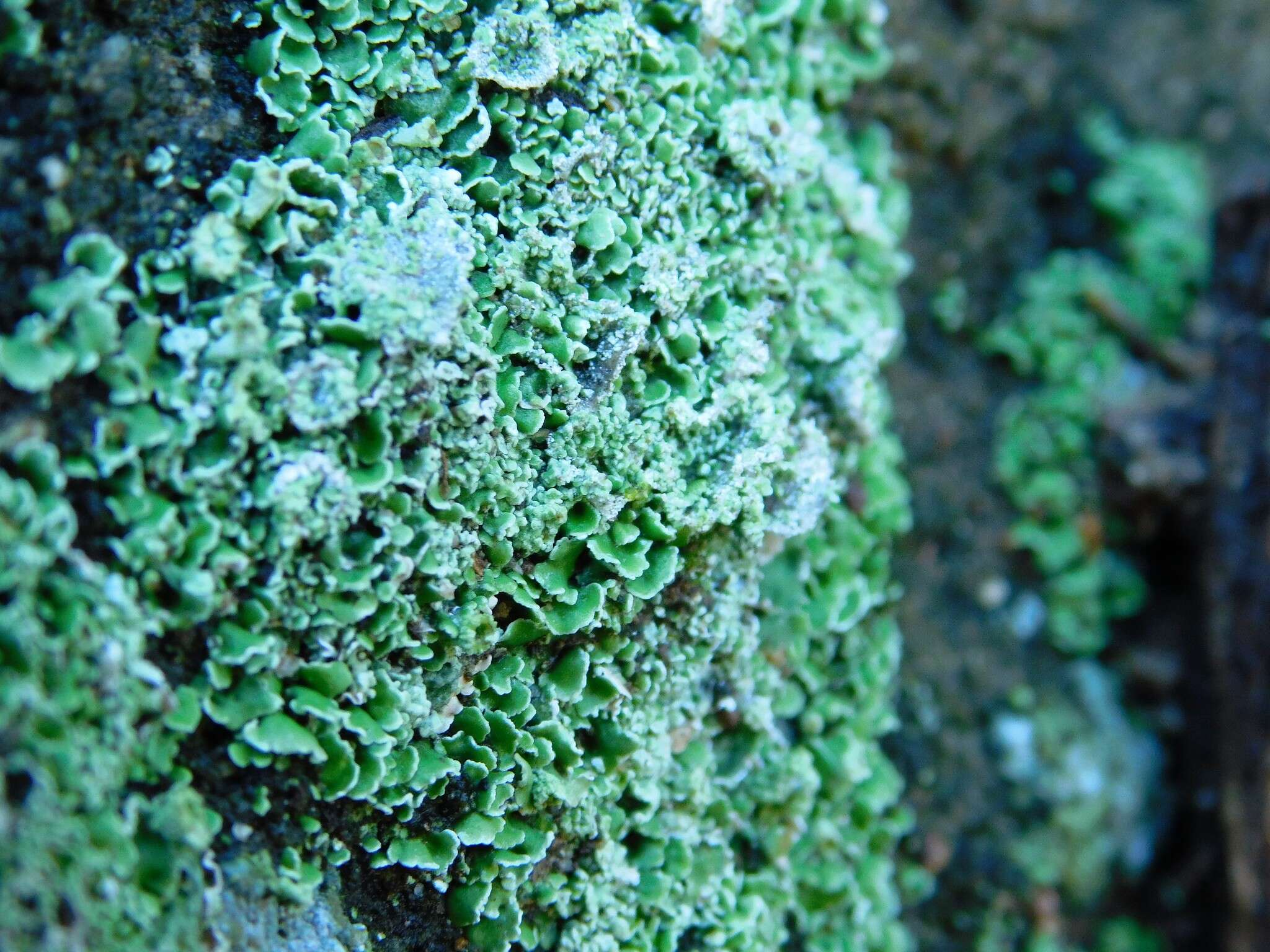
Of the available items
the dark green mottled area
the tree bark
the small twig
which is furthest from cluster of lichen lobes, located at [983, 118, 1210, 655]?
the dark green mottled area

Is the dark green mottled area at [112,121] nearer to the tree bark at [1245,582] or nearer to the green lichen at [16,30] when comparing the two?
the green lichen at [16,30]

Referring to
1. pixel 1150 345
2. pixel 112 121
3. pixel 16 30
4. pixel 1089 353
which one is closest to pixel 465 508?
pixel 112 121

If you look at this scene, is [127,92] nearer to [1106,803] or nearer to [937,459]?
[937,459]

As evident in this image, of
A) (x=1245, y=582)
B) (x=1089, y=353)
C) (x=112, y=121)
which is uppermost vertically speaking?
(x=112, y=121)

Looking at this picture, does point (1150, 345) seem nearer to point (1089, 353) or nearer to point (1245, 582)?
point (1089, 353)

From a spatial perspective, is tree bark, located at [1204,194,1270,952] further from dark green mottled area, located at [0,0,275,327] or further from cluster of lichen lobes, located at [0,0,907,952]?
dark green mottled area, located at [0,0,275,327]

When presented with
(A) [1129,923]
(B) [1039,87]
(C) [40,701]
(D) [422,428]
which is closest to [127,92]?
(D) [422,428]
